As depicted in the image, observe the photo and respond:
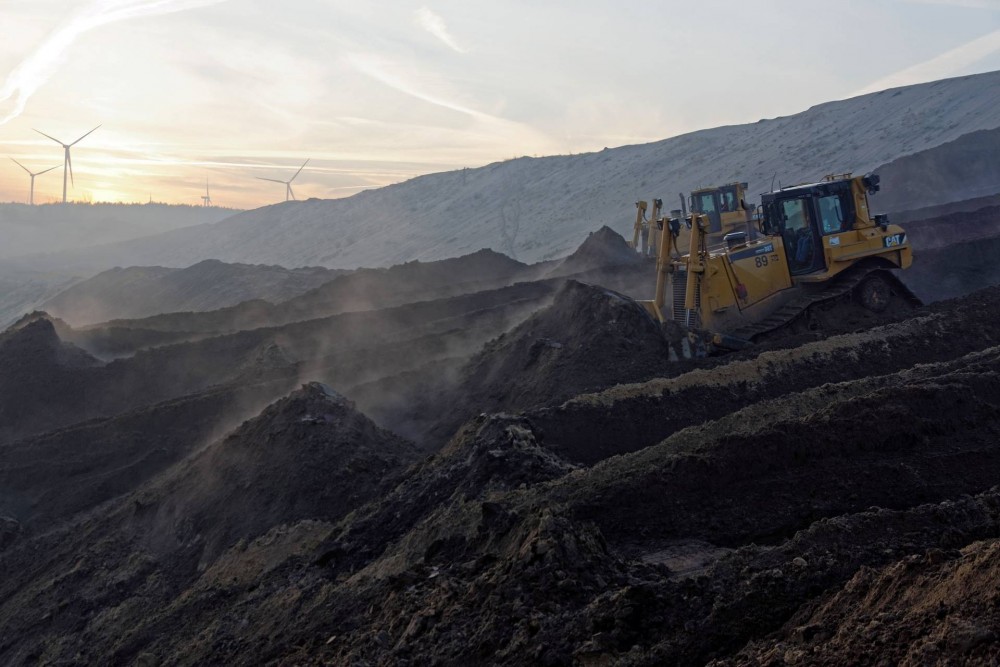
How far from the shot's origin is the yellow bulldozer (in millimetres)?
14625

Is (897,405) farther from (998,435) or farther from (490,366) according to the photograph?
(490,366)

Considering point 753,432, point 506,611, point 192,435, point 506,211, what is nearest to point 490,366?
point 192,435

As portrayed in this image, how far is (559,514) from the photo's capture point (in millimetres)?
7383

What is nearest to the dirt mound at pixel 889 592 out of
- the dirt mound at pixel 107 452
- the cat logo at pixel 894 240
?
the cat logo at pixel 894 240

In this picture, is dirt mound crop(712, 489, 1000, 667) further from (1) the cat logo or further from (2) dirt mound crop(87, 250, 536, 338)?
(2) dirt mound crop(87, 250, 536, 338)

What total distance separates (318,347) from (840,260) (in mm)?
12593

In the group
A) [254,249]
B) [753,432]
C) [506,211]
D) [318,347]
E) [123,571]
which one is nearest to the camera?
[753,432]

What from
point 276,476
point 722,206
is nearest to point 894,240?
point 722,206

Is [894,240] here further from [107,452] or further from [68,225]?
[68,225]

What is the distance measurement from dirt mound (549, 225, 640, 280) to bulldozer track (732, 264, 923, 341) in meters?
13.7

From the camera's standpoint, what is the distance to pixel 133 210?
512 ft

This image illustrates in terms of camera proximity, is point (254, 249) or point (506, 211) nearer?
point (506, 211)

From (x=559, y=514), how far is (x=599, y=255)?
23.6 metres

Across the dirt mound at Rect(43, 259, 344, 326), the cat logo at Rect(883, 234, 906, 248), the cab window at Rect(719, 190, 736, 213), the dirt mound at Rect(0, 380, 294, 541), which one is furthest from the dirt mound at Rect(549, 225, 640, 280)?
the dirt mound at Rect(0, 380, 294, 541)
